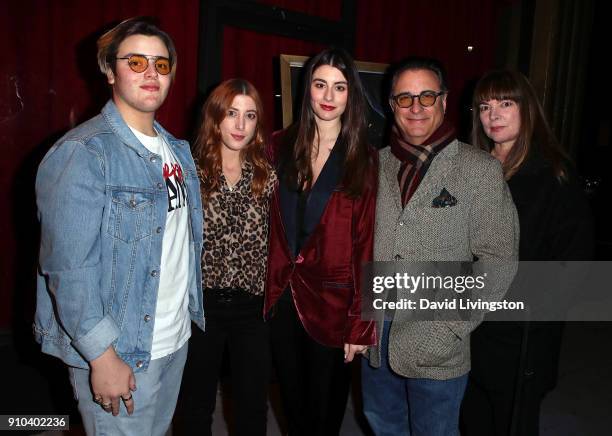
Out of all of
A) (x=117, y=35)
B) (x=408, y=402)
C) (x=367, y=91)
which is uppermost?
(x=367, y=91)

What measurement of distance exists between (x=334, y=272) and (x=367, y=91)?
1892 mm

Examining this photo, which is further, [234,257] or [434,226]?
[234,257]

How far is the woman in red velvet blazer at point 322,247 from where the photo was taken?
1893 millimetres

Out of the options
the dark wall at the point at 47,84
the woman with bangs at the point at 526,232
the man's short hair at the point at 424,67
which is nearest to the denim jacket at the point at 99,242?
the man's short hair at the point at 424,67

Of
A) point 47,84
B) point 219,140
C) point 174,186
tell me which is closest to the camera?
point 174,186

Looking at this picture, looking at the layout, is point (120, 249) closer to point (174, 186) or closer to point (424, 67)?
point (174, 186)

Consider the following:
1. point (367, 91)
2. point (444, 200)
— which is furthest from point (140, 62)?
point (367, 91)

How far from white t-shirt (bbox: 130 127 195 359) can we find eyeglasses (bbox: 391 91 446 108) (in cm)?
90

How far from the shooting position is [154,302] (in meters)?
1.47

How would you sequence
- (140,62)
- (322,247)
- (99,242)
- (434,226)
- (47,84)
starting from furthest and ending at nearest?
(47,84) < (322,247) < (434,226) < (140,62) < (99,242)

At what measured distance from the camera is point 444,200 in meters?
1.75

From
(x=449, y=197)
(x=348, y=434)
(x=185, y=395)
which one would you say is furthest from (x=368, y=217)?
(x=348, y=434)

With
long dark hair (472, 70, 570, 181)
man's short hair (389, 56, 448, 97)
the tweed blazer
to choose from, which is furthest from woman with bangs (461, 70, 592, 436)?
man's short hair (389, 56, 448, 97)

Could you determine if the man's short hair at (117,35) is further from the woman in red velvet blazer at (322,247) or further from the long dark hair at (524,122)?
the long dark hair at (524,122)
